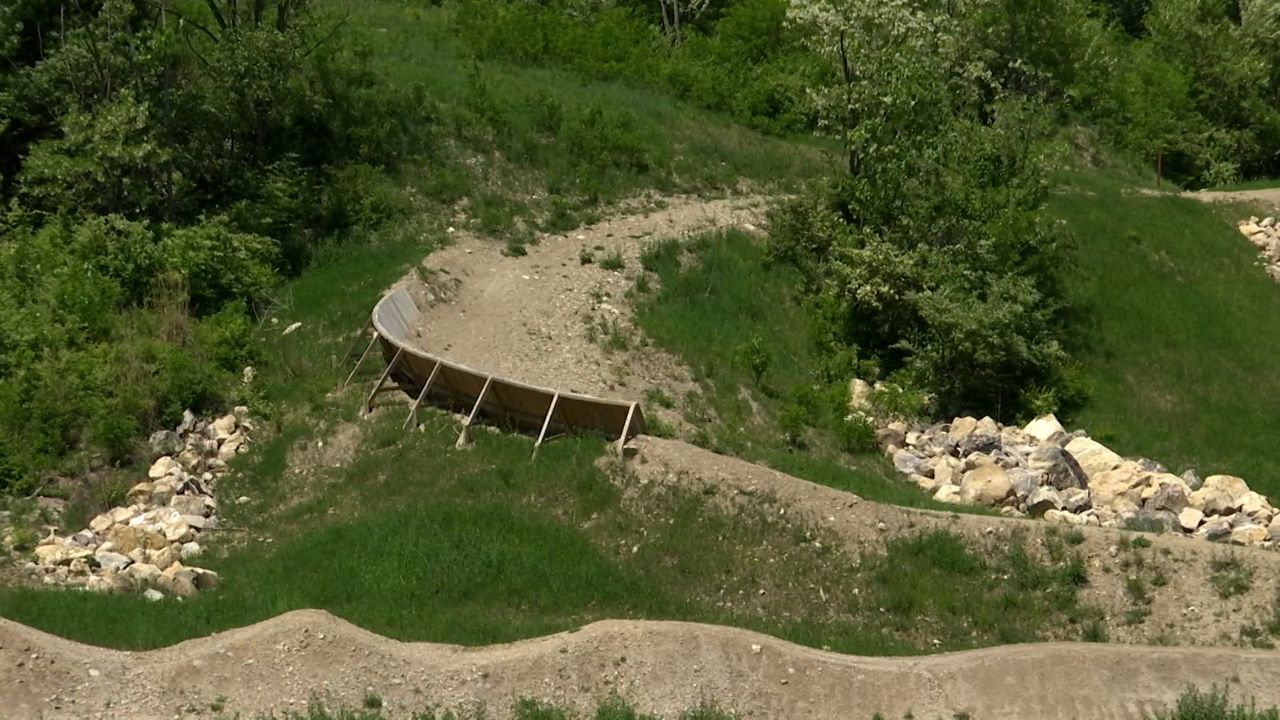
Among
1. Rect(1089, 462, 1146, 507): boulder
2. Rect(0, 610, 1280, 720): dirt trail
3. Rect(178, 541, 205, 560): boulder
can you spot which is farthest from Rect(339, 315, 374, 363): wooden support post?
Rect(1089, 462, 1146, 507): boulder

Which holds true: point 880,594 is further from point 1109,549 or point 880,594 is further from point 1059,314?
point 1059,314

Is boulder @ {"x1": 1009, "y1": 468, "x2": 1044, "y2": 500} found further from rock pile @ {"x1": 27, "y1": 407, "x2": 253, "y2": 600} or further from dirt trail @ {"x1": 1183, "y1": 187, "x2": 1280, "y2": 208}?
dirt trail @ {"x1": 1183, "y1": 187, "x2": 1280, "y2": 208}

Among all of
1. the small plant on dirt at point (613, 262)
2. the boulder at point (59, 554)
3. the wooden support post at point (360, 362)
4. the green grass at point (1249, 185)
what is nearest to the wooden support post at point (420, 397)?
the wooden support post at point (360, 362)

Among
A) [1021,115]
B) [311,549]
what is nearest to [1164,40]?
[1021,115]

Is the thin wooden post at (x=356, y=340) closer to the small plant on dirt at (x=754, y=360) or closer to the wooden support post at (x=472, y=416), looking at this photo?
the wooden support post at (x=472, y=416)

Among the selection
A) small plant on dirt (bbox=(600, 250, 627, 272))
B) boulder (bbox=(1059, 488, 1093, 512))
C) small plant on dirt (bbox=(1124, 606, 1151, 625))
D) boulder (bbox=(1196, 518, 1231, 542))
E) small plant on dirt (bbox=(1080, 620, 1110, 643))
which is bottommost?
small plant on dirt (bbox=(600, 250, 627, 272))

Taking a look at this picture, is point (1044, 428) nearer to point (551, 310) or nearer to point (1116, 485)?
point (1116, 485)
